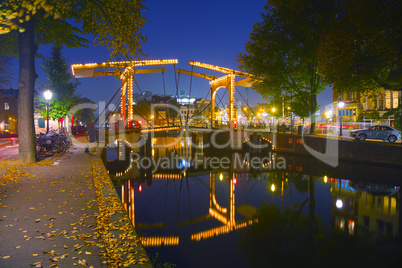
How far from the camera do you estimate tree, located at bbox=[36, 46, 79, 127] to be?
34.7m

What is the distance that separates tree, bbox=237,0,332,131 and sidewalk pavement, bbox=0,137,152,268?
1867 cm

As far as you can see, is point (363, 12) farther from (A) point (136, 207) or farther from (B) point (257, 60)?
(A) point (136, 207)

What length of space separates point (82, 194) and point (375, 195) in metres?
11.3

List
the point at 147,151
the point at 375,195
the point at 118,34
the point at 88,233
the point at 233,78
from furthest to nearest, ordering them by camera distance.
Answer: the point at 147,151 < the point at 233,78 < the point at 375,195 < the point at 118,34 < the point at 88,233

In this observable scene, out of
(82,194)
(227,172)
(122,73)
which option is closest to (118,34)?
(122,73)

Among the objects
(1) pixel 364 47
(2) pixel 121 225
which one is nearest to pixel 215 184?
(2) pixel 121 225

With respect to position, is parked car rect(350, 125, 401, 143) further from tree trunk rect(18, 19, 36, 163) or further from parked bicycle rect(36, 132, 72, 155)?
tree trunk rect(18, 19, 36, 163)

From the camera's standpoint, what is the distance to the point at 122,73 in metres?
11.6

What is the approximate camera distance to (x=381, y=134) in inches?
861

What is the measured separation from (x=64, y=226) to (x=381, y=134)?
2401cm

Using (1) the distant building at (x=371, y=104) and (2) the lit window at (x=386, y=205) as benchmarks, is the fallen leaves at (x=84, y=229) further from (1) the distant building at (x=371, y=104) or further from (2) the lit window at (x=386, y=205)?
(1) the distant building at (x=371, y=104)

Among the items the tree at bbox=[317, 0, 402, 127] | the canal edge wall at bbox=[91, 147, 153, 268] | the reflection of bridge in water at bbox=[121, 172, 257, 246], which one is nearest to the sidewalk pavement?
the canal edge wall at bbox=[91, 147, 153, 268]

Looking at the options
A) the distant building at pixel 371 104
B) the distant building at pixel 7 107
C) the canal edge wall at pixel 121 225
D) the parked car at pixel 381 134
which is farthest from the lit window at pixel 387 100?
the distant building at pixel 7 107

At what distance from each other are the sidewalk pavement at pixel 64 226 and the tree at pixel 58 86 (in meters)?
29.0
